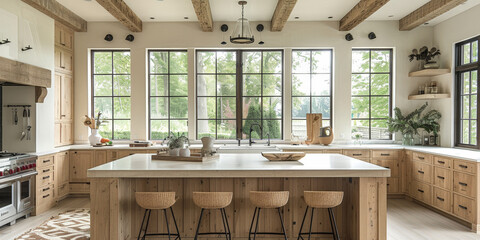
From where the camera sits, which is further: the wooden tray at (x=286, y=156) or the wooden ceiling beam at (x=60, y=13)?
the wooden ceiling beam at (x=60, y=13)

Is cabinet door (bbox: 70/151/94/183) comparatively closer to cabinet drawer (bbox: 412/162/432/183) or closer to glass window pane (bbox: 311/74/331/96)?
glass window pane (bbox: 311/74/331/96)

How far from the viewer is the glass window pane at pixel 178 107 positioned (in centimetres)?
671

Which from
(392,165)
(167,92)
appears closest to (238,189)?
(392,165)

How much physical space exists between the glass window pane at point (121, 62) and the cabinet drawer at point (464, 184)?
19.8ft

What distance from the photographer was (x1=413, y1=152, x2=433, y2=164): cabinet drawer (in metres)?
5.18

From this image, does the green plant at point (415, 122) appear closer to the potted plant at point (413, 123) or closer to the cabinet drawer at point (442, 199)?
the potted plant at point (413, 123)

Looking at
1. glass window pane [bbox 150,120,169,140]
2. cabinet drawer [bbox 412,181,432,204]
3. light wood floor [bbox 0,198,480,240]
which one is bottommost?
light wood floor [bbox 0,198,480,240]

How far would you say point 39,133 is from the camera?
5223mm

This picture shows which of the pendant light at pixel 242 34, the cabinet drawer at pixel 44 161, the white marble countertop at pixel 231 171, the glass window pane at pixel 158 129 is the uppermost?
Answer: the pendant light at pixel 242 34

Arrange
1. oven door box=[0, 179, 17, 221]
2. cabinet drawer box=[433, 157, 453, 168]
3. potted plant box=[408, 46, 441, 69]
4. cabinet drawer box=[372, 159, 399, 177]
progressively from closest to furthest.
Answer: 1. oven door box=[0, 179, 17, 221]
2. cabinet drawer box=[433, 157, 453, 168]
3. cabinet drawer box=[372, 159, 399, 177]
4. potted plant box=[408, 46, 441, 69]

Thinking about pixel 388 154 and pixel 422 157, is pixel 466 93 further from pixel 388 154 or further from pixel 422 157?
pixel 388 154

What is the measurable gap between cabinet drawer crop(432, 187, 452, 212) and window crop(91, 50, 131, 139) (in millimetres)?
5644

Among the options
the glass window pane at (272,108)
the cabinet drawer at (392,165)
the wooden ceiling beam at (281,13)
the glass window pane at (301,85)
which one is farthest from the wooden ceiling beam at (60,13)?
the cabinet drawer at (392,165)

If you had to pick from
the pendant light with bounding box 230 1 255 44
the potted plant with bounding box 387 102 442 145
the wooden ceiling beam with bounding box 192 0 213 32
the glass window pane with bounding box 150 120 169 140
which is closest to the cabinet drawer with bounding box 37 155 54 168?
the glass window pane with bounding box 150 120 169 140
